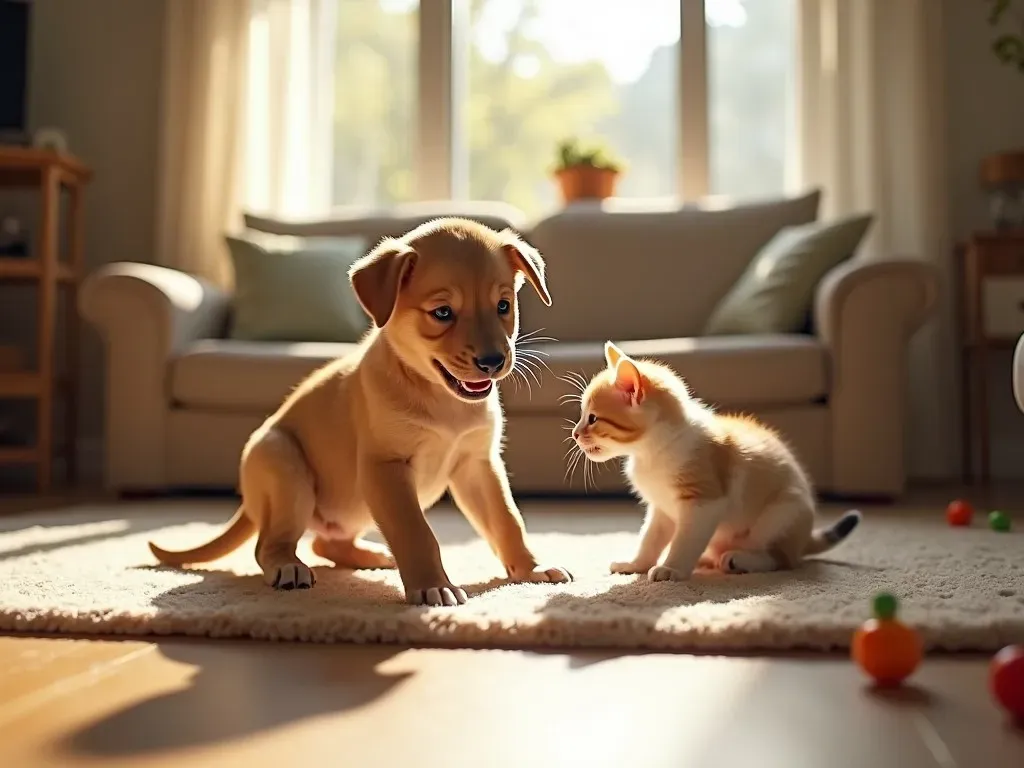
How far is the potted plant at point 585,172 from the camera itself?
4.57 meters

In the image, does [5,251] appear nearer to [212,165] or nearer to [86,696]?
[212,165]

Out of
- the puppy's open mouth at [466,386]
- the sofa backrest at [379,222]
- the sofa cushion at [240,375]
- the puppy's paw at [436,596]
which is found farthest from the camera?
the sofa backrest at [379,222]

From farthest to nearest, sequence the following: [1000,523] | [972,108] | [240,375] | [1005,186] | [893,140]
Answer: [972,108] → [893,140] → [1005,186] → [240,375] → [1000,523]

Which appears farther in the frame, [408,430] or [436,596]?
[408,430]

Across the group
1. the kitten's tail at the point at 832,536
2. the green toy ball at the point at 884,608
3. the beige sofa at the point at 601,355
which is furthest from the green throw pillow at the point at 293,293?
the green toy ball at the point at 884,608

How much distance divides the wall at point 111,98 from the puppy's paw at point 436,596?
158 inches

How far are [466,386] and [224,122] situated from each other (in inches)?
143

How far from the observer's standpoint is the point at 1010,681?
98 centimetres

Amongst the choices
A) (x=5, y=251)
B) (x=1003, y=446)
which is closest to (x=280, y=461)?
(x=5, y=251)

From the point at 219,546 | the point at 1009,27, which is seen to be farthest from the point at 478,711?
the point at 1009,27

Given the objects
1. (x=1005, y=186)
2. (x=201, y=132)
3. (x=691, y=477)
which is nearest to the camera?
(x=691, y=477)

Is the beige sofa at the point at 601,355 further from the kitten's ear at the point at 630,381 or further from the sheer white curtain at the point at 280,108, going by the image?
the kitten's ear at the point at 630,381

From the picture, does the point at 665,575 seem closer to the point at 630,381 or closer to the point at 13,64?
the point at 630,381

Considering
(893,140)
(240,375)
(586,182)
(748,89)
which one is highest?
(748,89)
